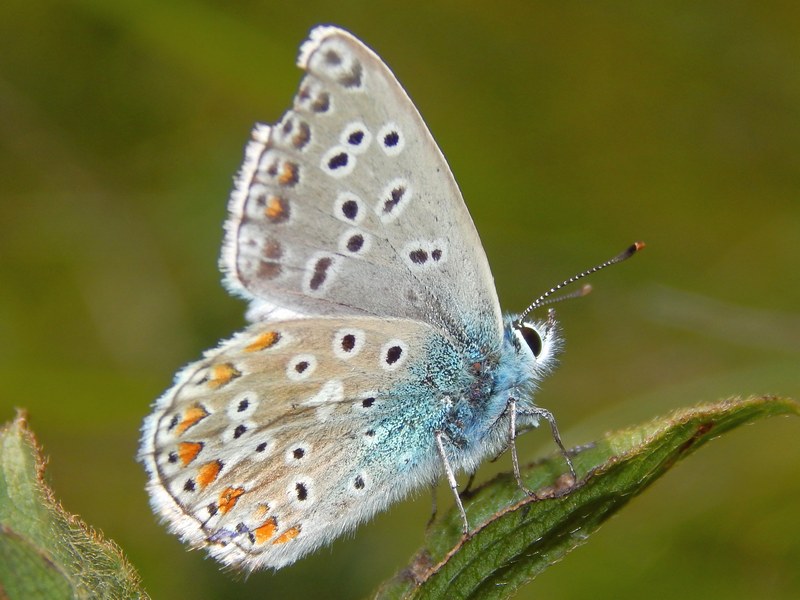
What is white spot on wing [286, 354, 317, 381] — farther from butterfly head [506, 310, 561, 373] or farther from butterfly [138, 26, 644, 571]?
butterfly head [506, 310, 561, 373]

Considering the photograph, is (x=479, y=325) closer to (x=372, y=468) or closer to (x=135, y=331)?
(x=372, y=468)

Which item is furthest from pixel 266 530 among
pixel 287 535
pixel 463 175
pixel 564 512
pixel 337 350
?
pixel 463 175

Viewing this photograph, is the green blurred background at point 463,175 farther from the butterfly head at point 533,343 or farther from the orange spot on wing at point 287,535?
the orange spot on wing at point 287,535

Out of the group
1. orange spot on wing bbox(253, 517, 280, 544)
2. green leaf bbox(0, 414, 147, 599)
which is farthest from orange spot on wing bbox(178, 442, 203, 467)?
green leaf bbox(0, 414, 147, 599)

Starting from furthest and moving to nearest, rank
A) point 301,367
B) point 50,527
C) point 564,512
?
point 301,367
point 564,512
point 50,527

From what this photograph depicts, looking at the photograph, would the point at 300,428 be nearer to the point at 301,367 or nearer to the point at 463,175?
the point at 301,367
